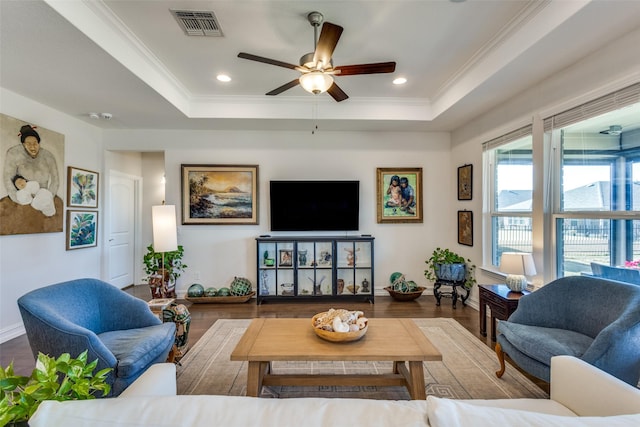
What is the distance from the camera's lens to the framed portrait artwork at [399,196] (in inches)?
189

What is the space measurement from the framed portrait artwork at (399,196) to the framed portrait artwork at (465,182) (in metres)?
0.58

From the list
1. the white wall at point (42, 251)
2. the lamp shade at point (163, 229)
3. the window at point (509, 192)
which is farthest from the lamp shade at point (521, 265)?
→ the white wall at point (42, 251)

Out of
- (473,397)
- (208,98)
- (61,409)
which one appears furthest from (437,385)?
(208,98)

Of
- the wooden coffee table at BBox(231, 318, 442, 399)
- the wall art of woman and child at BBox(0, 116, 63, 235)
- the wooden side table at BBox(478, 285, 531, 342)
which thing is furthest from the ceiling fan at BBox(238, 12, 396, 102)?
the wall art of woman and child at BBox(0, 116, 63, 235)

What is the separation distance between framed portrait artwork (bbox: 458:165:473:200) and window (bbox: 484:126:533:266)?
0.98ft

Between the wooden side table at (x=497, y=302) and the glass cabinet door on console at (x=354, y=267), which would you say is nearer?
the wooden side table at (x=497, y=302)

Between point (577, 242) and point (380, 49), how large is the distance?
8.36 ft

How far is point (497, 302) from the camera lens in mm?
2887

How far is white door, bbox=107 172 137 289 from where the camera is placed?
192 inches

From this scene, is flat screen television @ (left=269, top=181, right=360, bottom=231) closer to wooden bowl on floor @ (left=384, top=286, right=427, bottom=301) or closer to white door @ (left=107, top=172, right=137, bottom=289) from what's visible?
wooden bowl on floor @ (left=384, top=286, right=427, bottom=301)

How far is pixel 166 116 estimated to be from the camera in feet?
13.1

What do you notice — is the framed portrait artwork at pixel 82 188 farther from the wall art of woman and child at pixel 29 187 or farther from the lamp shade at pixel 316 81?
the lamp shade at pixel 316 81

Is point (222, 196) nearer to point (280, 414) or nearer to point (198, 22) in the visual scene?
point (198, 22)

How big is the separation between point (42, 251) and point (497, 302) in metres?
5.05
